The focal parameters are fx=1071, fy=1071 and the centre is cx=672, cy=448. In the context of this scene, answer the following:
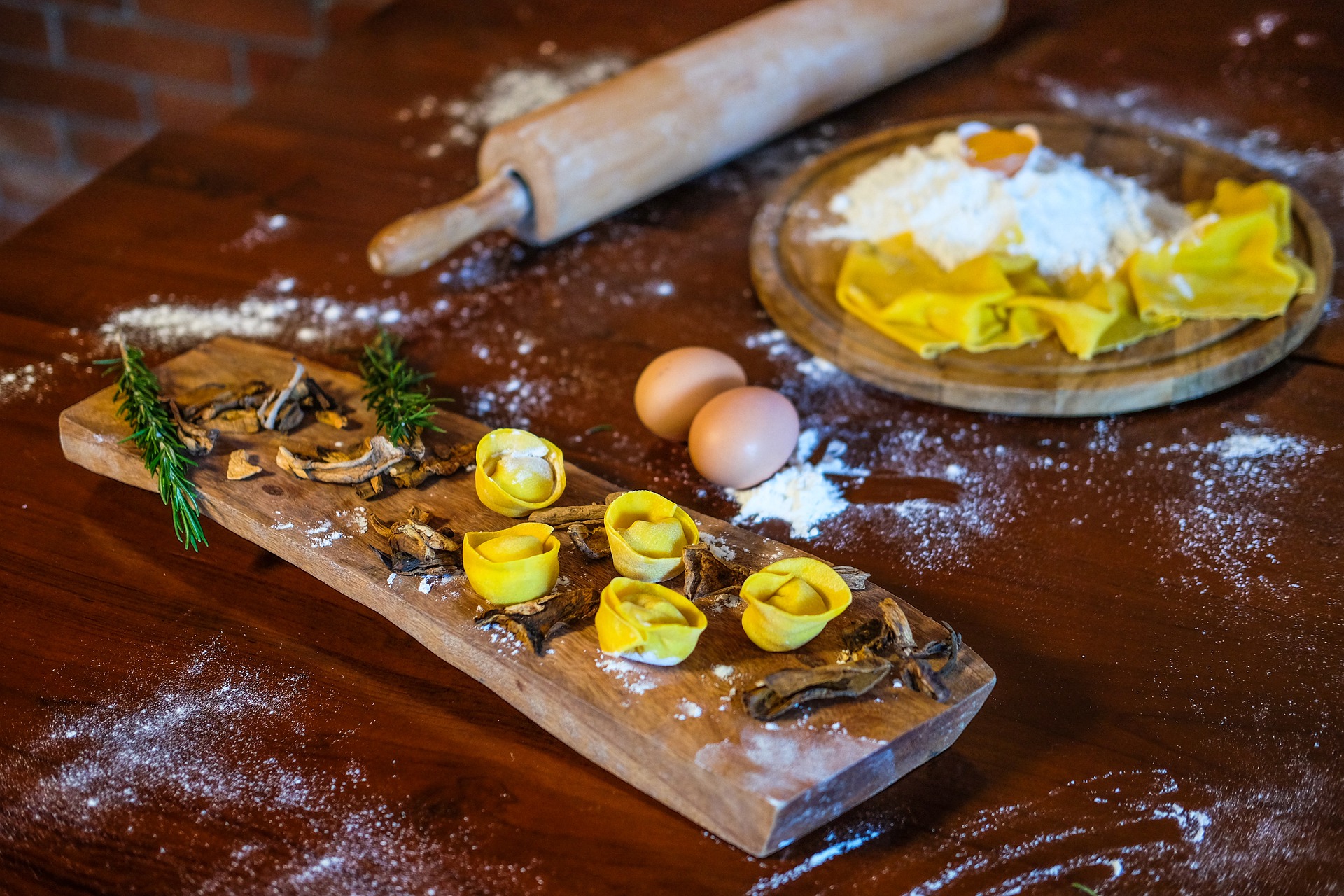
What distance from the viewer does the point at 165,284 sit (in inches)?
53.9

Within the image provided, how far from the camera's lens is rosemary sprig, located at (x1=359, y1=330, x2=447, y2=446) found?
1.03m

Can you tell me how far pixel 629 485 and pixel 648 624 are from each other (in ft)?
1.02

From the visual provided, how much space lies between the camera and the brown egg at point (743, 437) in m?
1.02

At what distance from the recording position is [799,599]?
827 mm

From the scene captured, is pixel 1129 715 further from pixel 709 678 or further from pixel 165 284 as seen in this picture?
pixel 165 284

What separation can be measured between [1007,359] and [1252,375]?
276 millimetres

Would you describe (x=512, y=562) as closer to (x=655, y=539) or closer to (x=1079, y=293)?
(x=655, y=539)

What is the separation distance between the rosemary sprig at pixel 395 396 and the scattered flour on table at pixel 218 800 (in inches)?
10.1

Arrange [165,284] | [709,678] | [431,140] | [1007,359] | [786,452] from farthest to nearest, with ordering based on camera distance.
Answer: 1. [431,140]
2. [165,284]
3. [1007,359]
4. [786,452]
5. [709,678]

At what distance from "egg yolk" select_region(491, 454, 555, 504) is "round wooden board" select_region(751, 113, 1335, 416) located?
0.40m

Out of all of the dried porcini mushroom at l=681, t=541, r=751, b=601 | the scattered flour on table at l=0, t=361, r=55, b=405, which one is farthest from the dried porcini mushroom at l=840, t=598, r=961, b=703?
the scattered flour on table at l=0, t=361, r=55, b=405

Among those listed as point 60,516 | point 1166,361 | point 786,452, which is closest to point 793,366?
point 786,452

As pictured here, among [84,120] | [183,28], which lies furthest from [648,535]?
[84,120]

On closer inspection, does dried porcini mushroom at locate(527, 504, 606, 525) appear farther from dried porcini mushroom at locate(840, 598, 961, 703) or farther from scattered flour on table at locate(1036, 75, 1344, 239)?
scattered flour on table at locate(1036, 75, 1344, 239)
